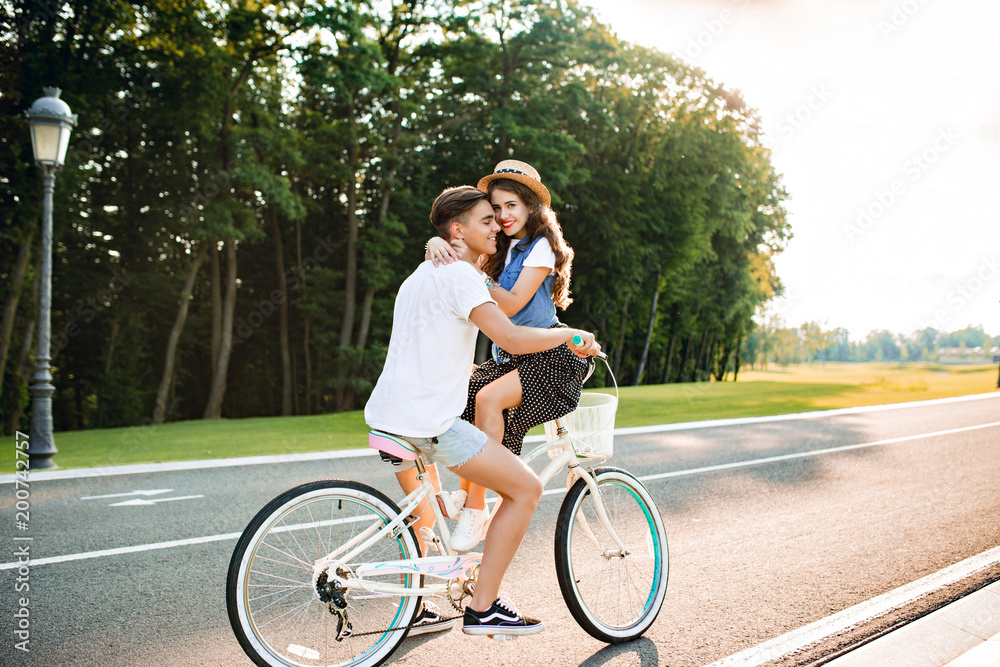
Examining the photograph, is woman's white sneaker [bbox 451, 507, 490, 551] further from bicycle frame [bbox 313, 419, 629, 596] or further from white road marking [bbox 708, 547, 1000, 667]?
white road marking [bbox 708, 547, 1000, 667]

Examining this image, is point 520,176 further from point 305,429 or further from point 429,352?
point 305,429

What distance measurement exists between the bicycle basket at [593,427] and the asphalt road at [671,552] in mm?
939

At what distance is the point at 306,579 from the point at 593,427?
141cm

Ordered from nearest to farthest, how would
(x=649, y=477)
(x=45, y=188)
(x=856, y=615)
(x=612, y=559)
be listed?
(x=612, y=559) → (x=856, y=615) → (x=649, y=477) → (x=45, y=188)

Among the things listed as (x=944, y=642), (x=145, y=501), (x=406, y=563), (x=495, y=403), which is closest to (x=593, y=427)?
(x=495, y=403)

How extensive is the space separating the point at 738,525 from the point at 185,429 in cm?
1220

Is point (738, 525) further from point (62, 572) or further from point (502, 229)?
point (62, 572)

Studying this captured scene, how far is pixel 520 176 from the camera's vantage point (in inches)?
128

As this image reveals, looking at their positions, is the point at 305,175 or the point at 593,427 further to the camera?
the point at 305,175

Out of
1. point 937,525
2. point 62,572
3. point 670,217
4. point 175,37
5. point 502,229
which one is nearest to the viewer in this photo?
point 502,229

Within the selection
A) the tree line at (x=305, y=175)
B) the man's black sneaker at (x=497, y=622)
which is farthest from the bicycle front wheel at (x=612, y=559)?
the tree line at (x=305, y=175)

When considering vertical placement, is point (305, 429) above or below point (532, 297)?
below

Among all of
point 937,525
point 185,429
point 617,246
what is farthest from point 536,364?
point 617,246

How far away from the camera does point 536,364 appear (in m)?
3.27
